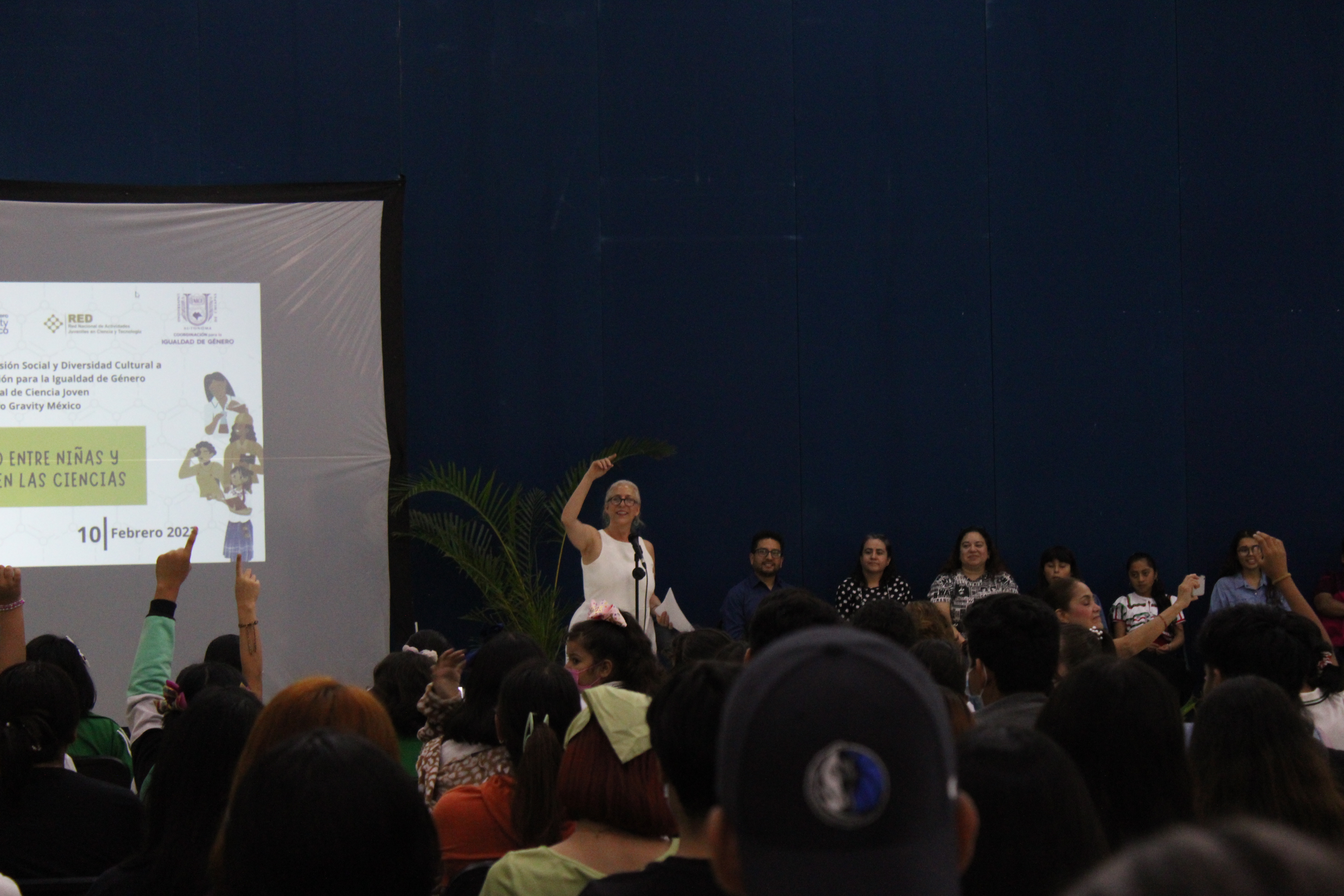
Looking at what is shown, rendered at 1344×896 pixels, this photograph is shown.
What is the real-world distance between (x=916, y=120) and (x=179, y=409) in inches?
191

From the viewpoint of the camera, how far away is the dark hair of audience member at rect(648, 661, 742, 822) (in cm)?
138

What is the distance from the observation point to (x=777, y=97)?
7766mm

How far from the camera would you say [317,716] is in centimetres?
187

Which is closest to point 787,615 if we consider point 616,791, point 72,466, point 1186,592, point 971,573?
point 616,791

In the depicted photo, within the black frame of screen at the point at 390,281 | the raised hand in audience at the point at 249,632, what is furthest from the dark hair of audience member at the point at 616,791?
the black frame of screen at the point at 390,281

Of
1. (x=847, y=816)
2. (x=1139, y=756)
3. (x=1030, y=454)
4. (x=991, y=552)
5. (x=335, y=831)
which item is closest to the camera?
(x=847, y=816)

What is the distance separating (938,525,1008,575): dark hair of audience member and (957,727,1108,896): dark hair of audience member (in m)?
6.17

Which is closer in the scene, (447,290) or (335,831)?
(335,831)

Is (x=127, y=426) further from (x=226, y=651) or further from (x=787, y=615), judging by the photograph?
(x=787, y=615)

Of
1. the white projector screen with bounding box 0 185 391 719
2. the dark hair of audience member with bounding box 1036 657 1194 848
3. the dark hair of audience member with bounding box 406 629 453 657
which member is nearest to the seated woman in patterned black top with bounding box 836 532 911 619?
the white projector screen with bounding box 0 185 391 719

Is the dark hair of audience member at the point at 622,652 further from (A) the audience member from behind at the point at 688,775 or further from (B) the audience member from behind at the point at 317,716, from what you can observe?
(A) the audience member from behind at the point at 688,775

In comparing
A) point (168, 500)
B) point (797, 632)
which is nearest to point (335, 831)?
point (797, 632)

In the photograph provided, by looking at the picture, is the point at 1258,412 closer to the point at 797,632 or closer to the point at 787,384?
the point at 787,384

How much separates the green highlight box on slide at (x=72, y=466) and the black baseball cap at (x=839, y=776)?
657cm
